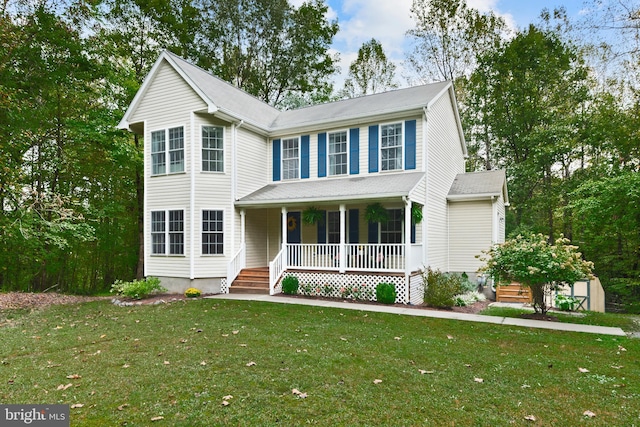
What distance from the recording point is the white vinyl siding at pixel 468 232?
46.9 feet

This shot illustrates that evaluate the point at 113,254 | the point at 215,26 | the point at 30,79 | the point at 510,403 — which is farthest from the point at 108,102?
the point at 510,403

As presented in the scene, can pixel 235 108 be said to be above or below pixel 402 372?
above

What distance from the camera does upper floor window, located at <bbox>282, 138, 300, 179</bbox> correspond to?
1465 centimetres

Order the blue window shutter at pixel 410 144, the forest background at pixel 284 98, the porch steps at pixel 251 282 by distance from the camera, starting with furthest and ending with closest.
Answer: the forest background at pixel 284 98
the porch steps at pixel 251 282
the blue window shutter at pixel 410 144

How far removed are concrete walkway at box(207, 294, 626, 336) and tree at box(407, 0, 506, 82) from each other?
1911 centimetres

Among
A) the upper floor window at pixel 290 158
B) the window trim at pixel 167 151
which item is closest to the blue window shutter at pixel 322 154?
the upper floor window at pixel 290 158

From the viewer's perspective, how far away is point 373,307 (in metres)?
10.2

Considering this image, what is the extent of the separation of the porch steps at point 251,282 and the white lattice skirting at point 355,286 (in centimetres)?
62

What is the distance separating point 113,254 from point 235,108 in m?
12.1

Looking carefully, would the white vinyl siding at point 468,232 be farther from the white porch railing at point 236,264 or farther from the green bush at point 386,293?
the white porch railing at point 236,264

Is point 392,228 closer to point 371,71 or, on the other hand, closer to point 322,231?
point 322,231

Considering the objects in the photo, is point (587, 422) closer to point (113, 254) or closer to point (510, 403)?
point (510, 403)

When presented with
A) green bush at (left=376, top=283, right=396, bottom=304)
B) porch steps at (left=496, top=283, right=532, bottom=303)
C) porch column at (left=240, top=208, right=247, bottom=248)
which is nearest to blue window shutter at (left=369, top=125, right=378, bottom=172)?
green bush at (left=376, top=283, right=396, bottom=304)

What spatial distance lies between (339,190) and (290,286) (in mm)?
3636
